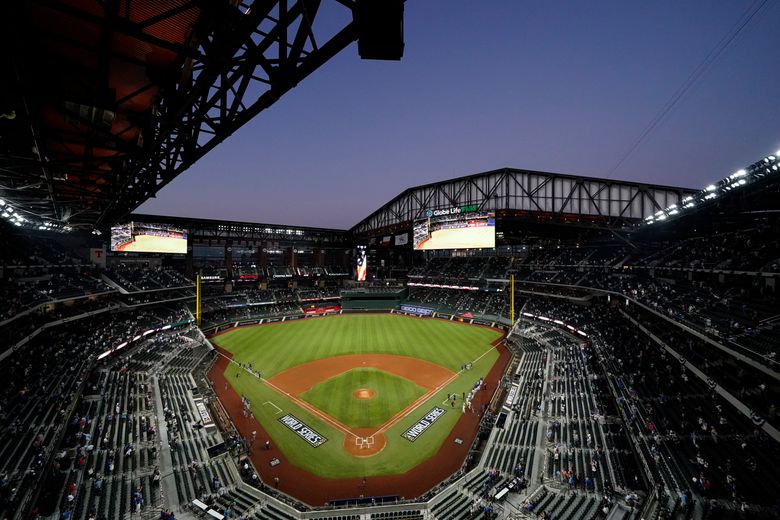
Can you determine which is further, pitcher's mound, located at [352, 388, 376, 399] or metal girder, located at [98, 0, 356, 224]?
pitcher's mound, located at [352, 388, 376, 399]

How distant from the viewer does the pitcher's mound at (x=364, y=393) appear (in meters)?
26.3

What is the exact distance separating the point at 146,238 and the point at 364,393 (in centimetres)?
3742

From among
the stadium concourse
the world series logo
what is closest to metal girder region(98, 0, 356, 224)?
the stadium concourse

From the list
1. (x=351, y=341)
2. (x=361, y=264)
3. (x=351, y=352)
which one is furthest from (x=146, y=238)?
(x=361, y=264)

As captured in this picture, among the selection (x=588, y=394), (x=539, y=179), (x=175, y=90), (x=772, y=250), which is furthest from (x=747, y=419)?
(x=539, y=179)

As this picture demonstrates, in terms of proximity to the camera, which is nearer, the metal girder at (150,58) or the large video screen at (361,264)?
the metal girder at (150,58)

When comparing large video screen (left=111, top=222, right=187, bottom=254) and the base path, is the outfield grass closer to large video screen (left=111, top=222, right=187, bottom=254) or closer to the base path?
Answer: the base path

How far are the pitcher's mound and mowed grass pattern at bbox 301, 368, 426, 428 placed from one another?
245 mm

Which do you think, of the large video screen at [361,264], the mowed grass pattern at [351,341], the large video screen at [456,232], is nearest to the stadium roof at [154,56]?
the mowed grass pattern at [351,341]

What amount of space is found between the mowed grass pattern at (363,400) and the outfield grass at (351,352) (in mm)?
1323

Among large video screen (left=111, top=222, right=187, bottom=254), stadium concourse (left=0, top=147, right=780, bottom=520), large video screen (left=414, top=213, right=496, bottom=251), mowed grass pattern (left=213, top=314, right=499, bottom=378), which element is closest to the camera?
stadium concourse (left=0, top=147, right=780, bottom=520)

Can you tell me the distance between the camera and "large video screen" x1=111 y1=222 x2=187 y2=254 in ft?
138

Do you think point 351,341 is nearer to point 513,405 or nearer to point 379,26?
point 513,405

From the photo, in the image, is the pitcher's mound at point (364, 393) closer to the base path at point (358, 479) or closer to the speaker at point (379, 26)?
the base path at point (358, 479)
